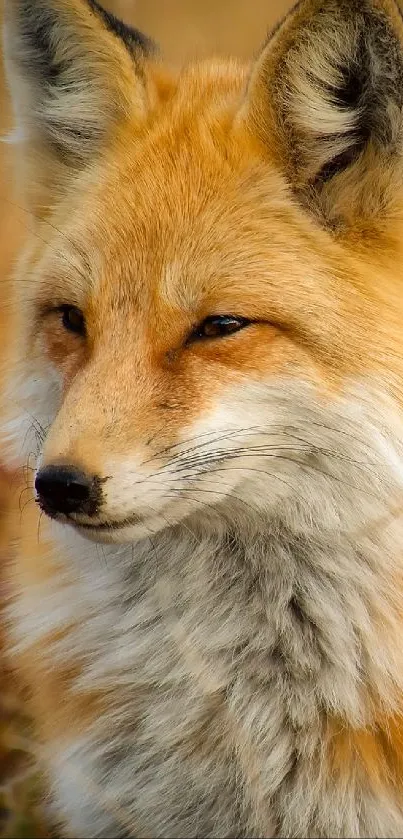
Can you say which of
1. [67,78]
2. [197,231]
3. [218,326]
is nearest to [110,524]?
[218,326]

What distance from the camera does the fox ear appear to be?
1.65m

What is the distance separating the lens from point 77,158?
83.7 inches

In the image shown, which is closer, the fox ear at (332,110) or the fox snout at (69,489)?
the fox snout at (69,489)

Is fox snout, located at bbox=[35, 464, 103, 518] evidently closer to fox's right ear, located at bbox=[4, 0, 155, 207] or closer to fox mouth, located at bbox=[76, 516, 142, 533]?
fox mouth, located at bbox=[76, 516, 142, 533]

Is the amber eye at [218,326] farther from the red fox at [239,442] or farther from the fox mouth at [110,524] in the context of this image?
the fox mouth at [110,524]

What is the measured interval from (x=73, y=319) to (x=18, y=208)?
2.44 feet

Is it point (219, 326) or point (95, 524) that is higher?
point (219, 326)

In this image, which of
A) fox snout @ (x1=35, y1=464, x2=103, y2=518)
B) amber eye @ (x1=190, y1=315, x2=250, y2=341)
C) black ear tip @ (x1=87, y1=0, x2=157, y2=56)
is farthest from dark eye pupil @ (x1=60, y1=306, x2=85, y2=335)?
black ear tip @ (x1=87, y1=0, x2=157, y2=56)

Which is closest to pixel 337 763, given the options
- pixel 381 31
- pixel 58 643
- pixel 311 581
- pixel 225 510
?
pixel 311 581

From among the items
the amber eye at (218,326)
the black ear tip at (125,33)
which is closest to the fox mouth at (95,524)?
the amber eye at (218,326)

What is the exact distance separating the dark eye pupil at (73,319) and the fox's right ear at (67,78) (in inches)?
15.2

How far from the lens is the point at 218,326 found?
67.6 inches

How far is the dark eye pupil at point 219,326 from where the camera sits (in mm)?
1700

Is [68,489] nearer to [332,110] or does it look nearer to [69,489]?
[69,489]
